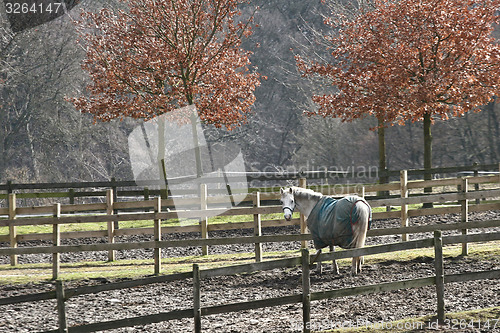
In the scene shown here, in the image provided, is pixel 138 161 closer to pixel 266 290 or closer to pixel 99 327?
pixel 266 290

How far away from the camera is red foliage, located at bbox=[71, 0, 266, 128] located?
21641 mm

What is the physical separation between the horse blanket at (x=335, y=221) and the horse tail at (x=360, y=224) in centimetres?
4

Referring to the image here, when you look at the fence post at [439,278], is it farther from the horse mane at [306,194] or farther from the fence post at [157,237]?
the fence post at [157,237]

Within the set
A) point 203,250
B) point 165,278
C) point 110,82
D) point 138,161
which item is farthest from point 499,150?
point 165,278

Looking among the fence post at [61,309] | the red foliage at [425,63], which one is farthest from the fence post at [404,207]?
the fence post at [61,309]

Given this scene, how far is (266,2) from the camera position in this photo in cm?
5109

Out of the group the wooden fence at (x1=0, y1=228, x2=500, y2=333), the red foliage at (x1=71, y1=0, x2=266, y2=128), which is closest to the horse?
the wooden fence at (x1=0, y1=228, x2=500, y2=333)

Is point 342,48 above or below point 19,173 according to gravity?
above

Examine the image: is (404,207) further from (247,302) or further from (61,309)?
(61,309)

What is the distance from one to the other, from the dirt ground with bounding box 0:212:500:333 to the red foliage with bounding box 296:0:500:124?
8.99m

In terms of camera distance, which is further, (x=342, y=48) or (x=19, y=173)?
(x=19, y=173)

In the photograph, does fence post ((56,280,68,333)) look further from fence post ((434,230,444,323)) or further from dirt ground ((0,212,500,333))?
fence post ((434,230,444,323))

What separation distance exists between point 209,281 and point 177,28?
11.6 meters

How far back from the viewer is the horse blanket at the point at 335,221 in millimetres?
11016
